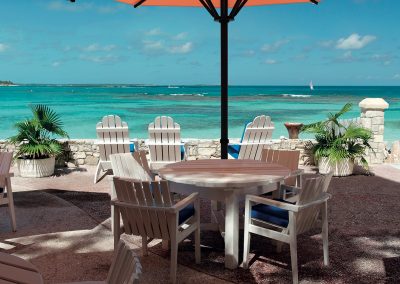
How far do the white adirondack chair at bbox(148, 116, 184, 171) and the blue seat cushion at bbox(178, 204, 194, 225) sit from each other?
3059mm

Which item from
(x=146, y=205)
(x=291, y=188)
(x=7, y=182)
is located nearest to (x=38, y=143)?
(x=7, y=182)

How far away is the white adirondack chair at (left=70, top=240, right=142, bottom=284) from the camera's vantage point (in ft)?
4.43

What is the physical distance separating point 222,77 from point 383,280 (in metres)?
2.39

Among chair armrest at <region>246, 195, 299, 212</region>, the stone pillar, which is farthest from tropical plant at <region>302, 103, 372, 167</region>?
chair armrest at <region>246, 195, 299, 212</region>

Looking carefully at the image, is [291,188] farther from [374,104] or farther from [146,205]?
[374,104]

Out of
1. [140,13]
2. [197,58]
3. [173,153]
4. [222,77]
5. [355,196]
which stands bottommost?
[355,196]

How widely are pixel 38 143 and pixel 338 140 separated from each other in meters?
4.83

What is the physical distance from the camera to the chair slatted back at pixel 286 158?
427cm

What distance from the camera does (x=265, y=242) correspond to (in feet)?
12.8

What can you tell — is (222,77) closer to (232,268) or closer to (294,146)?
(232,268)

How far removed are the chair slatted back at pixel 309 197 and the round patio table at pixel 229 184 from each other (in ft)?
1.18

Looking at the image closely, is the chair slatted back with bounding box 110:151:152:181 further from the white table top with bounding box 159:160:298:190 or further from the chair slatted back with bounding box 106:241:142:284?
the chair slatted back with bounding box 106:241:142:284

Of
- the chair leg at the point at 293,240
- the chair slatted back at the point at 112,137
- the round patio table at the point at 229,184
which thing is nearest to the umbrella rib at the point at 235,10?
the round patio table at the point at 229,184

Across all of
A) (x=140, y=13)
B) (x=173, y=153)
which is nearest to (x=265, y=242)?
(x=173, y=153)
